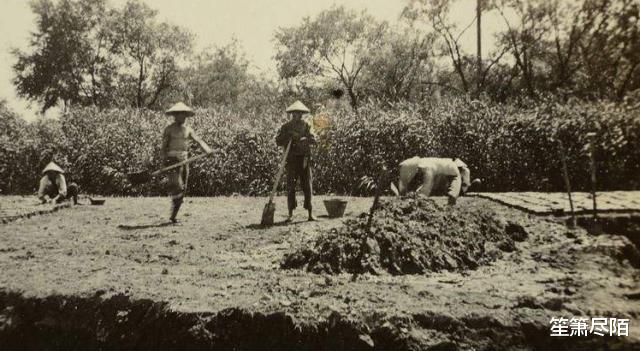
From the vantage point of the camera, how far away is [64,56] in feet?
110

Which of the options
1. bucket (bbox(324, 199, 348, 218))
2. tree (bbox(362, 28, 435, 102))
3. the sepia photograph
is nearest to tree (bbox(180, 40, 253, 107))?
tree (bbox(362, 28, 435, 102))

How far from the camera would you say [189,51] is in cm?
3534

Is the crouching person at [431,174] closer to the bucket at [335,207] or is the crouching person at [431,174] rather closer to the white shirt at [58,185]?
the bucket at [335,207]

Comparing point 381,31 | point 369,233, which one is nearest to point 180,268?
point 369,233

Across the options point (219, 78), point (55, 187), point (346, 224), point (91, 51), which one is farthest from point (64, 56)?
point (346, 224)

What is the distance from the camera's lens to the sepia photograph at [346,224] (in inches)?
145

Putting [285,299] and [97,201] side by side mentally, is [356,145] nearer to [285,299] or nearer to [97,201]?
[97,201]

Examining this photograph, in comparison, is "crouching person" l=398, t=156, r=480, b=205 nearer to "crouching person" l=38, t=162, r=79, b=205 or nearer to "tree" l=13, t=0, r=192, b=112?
"crouching person" l=38, t=162, r=79, b=205

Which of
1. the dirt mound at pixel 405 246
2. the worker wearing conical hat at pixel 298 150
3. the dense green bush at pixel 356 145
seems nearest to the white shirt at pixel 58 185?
the dense green bush at pixel 356 145

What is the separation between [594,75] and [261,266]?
19.3 m

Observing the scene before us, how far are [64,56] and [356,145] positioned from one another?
89.0ft

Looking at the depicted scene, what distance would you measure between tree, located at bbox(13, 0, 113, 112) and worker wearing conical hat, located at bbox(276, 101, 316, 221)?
28857 millimetres

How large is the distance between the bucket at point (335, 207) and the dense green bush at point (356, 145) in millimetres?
2867

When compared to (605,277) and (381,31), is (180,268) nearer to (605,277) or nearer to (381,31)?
(605,277)
